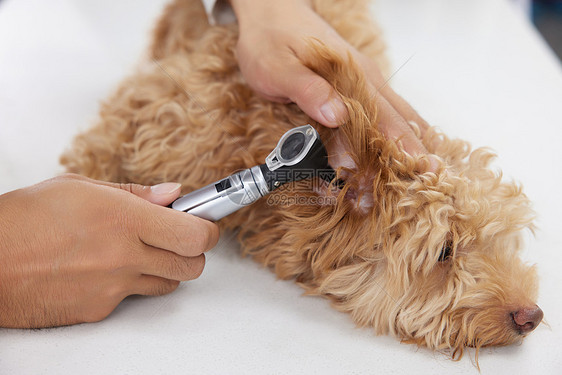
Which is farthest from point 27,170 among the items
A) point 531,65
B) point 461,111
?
point 531,65

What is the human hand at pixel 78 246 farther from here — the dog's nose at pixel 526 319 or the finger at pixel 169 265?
the dog's nose at pixel 526 319

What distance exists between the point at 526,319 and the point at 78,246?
789mm

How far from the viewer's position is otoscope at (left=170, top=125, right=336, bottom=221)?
0.95 m

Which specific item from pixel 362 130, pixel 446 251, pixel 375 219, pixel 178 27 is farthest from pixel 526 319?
pixel 178 27

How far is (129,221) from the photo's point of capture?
983 millimetres

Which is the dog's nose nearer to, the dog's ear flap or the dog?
the dog

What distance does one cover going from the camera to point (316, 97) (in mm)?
1050

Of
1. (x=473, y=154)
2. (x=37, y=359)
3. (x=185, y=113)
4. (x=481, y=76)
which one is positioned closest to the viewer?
(x=37, y=359)

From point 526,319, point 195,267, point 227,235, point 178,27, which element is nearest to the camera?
point 526,319

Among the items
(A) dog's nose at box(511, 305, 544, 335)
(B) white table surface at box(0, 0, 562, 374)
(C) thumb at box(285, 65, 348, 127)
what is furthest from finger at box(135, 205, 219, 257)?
(A) dog's nose at box(511, 305, 544, 335)

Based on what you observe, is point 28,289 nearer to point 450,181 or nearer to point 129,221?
point 129,221

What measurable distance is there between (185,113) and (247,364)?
589 millimetres

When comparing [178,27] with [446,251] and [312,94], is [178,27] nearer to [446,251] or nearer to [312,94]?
[312,94]

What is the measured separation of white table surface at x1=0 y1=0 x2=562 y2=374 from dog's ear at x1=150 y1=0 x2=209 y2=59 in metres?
0.29
